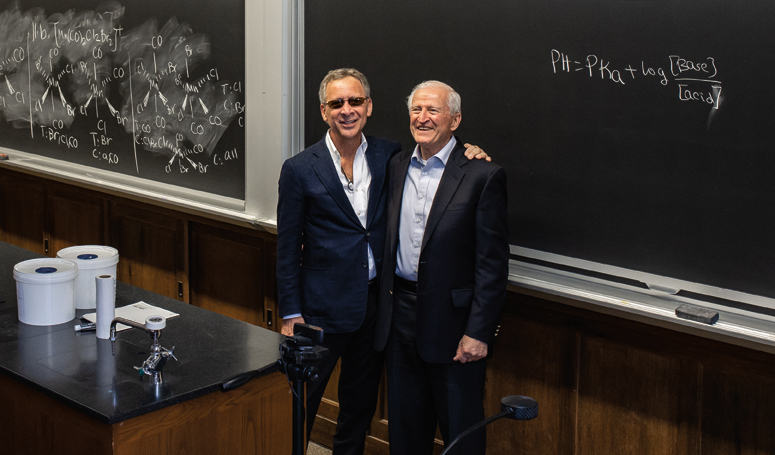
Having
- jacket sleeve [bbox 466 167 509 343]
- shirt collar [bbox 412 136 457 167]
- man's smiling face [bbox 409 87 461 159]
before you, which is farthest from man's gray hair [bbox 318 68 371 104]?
jacket sleeve [bbox 466 167 509 343]

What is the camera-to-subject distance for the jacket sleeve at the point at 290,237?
9.20 feet

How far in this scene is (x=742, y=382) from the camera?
2.46 meters

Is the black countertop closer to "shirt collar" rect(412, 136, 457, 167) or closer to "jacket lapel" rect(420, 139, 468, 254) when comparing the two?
"jacket lapel" rect(420, 139, 468, 254)

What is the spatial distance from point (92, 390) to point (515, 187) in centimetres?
161

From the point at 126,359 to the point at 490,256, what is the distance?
1199 mm

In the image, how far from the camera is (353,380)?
2986 mm

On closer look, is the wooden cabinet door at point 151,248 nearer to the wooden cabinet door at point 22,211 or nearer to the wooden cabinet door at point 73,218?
the wooden cabinet door at point 73,218

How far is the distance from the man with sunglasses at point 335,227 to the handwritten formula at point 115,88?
1172 millimetres

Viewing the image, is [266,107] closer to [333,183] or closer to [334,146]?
[334,146]

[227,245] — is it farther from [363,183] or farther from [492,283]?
[492,283]

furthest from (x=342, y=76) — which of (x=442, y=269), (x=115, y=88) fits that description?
(x=115, y=88)

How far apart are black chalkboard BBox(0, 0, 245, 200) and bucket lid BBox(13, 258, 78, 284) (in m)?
1.32

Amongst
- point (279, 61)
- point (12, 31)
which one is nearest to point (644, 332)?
point (279, 61)

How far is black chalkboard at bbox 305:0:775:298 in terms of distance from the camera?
7.73 feet
